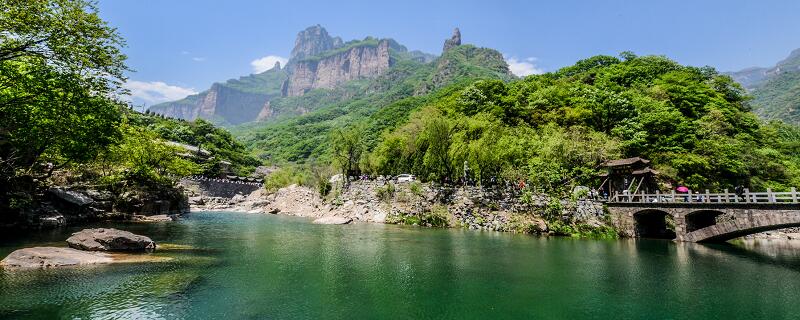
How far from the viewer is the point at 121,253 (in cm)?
2019

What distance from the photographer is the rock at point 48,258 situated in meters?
16.0

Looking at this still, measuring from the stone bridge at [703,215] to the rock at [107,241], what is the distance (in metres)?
38.3

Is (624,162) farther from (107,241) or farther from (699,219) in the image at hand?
(107,241)

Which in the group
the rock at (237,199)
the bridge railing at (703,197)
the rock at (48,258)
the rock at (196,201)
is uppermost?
the bridge railing at (703,197)

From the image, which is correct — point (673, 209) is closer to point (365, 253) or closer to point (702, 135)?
point (702, 135)

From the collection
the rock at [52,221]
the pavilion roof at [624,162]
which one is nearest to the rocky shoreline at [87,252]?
the rock at [52,221]

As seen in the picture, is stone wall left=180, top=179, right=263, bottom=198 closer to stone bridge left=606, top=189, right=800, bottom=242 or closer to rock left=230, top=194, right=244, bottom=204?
rock left=230, top=194, right=244, bottom=204

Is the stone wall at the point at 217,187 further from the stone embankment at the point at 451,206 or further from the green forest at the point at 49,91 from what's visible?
the green forest at the point at 49,91

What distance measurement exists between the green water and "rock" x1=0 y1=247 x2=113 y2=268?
135 cm

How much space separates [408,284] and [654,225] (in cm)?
3107

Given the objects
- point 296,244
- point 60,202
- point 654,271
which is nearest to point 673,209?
point 654,271

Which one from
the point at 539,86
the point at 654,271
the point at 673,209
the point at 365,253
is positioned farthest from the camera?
the point at 539,86

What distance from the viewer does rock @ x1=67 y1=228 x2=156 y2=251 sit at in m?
20.1

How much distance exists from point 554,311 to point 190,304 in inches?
498
